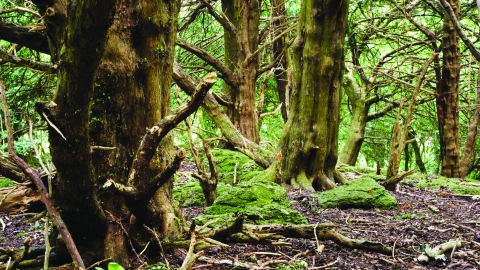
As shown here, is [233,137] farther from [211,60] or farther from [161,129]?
[161,129]

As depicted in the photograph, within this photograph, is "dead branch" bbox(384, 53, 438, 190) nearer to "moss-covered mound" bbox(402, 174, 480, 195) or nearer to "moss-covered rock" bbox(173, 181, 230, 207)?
"moss-covered mound" bbox(402, 174, 480, 195)

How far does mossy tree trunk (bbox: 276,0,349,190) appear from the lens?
527 centimetres

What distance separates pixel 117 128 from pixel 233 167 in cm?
456

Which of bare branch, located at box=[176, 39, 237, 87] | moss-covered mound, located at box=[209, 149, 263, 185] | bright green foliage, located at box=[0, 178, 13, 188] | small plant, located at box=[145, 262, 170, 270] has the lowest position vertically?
small plant, located at box=[145, 262, 170, 270]

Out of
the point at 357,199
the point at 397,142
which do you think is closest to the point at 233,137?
the point at 397,142

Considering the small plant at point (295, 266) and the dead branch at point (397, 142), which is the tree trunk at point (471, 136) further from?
the small plant at point (295, 266)

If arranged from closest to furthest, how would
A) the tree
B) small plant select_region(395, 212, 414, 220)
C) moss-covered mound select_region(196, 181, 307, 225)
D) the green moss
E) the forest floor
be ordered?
1. the tree
2. the forest floor
3. moss-covered mound select_region(196, 181, 307, 225)
4. small plant select_region(395, 212, 414, 220)
5. the green moss

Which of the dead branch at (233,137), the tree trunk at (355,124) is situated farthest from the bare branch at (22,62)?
the tree trunk at (355,124)

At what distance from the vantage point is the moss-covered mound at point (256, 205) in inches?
127

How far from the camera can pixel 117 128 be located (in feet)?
7.36

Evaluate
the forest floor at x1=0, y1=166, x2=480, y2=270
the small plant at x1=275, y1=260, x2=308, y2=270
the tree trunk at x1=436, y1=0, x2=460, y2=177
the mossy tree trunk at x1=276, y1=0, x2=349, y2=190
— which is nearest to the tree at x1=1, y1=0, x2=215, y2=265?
the forest floor at x1=0, y1=166, x2=480, y2=270

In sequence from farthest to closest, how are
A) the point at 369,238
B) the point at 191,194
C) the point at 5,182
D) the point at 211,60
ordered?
the point at 211,60, the point at 5,182, the point at 191,194, the point at 369,238

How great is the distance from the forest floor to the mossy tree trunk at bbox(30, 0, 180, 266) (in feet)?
1.14

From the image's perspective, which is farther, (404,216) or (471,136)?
(471,136)
